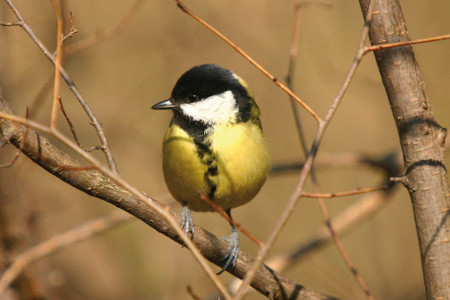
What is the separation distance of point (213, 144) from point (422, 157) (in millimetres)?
1155

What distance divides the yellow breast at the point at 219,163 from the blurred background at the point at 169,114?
1152 mm

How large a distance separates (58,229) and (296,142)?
108 inches

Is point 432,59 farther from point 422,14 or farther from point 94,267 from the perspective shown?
point 94,267

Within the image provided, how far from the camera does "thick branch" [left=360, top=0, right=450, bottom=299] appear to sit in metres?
2.06

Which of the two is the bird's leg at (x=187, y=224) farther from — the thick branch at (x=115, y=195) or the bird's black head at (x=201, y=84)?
the bird's black head at (x=201, y=84)

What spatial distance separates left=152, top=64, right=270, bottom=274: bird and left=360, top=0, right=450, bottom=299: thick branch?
0.95 metres

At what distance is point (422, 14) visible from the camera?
15.4 ft

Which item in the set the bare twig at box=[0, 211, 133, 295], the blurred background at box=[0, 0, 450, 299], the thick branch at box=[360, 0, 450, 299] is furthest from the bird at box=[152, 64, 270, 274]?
the blurred background at box=[0, 0, 450, 299]

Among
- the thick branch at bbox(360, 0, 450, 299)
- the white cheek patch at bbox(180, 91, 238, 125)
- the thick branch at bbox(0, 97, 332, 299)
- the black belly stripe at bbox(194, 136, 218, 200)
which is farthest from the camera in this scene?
the white cheek patch at bbox(180, 91, 238, 125)

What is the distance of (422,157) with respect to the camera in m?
2.11

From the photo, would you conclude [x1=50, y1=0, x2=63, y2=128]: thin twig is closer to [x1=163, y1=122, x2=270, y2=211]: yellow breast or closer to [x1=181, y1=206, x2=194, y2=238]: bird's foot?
[x1=181, y1=206, x2=194, y2=238]: bird's foot

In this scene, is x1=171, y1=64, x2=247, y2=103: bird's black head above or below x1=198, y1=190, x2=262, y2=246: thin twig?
above

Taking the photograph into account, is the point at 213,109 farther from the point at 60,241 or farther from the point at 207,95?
the point at 60,241

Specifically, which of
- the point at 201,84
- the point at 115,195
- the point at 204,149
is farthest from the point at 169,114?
the point at 115,195
